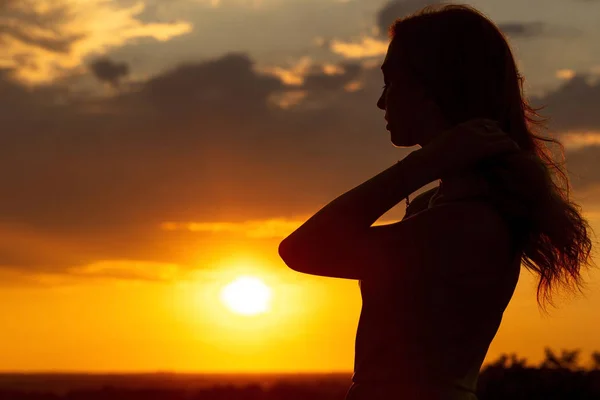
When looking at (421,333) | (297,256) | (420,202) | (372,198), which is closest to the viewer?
(421,333)

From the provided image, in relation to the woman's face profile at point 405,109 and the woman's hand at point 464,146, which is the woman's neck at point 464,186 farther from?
the woman's face profile at point 405,109

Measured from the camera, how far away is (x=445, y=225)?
3746 mm

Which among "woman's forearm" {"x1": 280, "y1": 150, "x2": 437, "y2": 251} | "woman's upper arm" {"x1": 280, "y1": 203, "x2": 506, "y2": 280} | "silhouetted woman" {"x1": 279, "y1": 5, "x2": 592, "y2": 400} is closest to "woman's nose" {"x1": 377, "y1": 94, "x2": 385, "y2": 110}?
"silhouetted woman" {"x1": 279, "y1": 5, "x2": 592, "y2": 400}

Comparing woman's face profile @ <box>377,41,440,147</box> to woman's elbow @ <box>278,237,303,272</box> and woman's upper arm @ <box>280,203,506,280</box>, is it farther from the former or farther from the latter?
woman's elbow @ <box>278,237,303,272</box>

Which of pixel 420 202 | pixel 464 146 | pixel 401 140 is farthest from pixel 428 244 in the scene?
pixel 420 202

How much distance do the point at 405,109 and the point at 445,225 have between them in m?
0.59

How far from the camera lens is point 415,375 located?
3.68m

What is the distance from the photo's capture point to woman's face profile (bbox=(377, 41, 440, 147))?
157 inches

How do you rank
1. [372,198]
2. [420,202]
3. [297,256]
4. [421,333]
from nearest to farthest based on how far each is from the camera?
[421,333], [372,198], [297,256], [420,202]

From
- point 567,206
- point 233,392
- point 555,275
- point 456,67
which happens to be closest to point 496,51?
point 456,67

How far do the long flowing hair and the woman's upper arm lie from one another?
15cm

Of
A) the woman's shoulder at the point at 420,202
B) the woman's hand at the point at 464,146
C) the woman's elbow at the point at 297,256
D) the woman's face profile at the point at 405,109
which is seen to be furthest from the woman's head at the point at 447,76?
the woman's elbow at the point at 297,256

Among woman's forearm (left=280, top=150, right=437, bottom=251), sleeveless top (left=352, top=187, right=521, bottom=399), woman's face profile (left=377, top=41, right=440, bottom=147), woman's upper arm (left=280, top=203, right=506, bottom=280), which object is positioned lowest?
sleeveless top (left=352, top=187, right=521, bottom=399)

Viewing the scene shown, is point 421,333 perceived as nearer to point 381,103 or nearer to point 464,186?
point 464,186
